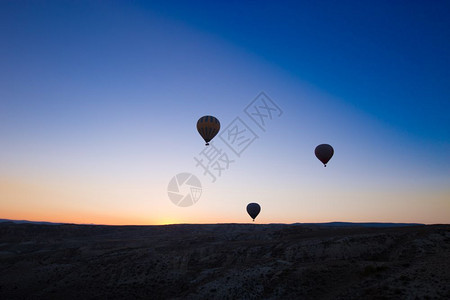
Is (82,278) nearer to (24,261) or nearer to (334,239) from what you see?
(24,261)

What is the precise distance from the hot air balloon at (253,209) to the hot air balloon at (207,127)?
78.0 ft

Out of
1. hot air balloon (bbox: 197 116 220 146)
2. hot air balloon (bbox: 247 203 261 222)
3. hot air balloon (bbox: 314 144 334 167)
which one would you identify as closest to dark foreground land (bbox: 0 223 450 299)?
hot air balloon (bbox: 247 203 261 222)

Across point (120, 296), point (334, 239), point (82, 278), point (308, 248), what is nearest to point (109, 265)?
point (82, 278)

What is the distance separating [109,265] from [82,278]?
3989 millimetres

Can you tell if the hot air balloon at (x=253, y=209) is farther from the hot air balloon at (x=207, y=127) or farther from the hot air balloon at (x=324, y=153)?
the hot air balloon at (x=207, y=127)

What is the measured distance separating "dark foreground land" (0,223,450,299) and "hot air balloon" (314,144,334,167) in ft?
45.7

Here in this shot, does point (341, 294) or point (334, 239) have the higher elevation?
point (334, 239)

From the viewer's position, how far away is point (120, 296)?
34312 mm

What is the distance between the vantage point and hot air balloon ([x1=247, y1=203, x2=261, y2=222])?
66.2 meters

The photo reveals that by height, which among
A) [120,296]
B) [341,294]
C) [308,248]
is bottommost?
[120,296]

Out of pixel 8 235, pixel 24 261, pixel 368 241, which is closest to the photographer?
pixel 368 241

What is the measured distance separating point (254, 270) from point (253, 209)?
115 feet

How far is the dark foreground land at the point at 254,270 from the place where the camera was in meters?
24.2

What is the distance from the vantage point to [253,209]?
218 feet
